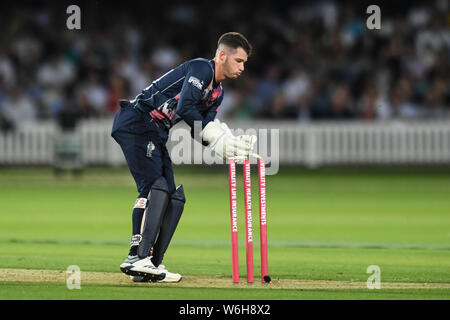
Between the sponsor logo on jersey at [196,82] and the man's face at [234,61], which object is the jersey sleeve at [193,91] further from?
the man's face at [234,61]

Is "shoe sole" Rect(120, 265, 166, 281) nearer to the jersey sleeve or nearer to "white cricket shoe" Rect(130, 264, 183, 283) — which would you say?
"white cricket shoe" Rect(130, 264, 183, 283)

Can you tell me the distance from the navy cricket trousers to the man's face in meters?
0.86

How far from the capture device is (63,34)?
27484 millimetres

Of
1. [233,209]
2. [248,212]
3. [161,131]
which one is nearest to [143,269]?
[233,209]

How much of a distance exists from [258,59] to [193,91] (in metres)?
18.6

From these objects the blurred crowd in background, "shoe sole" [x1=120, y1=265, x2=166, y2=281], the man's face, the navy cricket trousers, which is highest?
the blurred crowd in background

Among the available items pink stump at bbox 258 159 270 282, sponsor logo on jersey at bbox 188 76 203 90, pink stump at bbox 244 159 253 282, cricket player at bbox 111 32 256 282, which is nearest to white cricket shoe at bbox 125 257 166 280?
cricket player at bbox 111 32 256 282

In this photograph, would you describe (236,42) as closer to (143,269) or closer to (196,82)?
(196,82)

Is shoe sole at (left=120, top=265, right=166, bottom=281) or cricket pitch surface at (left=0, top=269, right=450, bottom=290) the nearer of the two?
cricket pitch surface at (left=0, top=269, right=450, bottom=290)

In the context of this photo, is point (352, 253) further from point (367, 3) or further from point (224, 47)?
point (367, 3)

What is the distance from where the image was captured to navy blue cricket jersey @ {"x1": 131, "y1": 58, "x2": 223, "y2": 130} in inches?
347

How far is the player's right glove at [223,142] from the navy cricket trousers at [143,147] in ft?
1.97

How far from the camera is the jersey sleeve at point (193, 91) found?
28.6 feet
